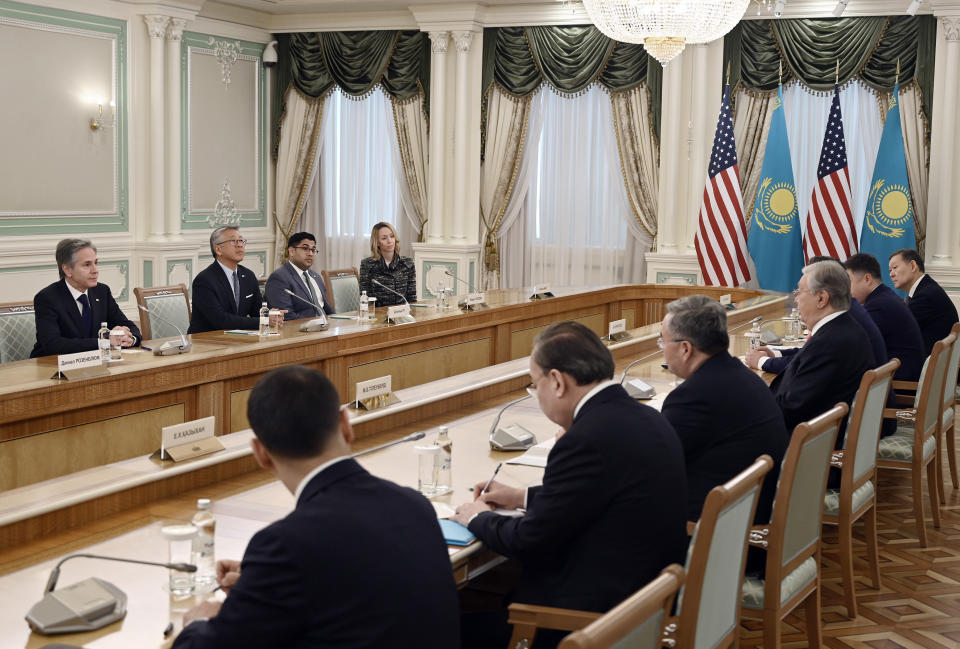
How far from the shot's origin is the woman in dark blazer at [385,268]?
707 centimetres

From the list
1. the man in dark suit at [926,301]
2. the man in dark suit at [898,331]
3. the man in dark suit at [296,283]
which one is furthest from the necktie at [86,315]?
the man in dark suit at [926,301]

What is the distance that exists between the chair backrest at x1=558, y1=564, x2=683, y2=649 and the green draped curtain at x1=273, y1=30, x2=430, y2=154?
848 centimetres

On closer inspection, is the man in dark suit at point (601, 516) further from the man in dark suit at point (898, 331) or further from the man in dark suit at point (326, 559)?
the man in dark suit at point (898, 331)

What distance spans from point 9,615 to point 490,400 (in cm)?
235

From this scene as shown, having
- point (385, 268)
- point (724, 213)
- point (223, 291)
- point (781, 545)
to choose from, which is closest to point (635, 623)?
point (781, 545)

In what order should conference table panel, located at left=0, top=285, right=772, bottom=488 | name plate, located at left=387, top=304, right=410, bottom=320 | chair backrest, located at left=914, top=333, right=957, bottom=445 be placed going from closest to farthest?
conference table panel, located at left=0, top=285, right=772, bottom=488, chair backrest, located at left=914, top=333, right=957, bottom=445, name plate, located at left=387, top=304, right=410, bottom=320

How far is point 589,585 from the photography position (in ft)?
Result: 7.34

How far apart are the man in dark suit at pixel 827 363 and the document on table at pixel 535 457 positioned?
46.0 inches

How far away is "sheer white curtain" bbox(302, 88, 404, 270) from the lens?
32.7ft

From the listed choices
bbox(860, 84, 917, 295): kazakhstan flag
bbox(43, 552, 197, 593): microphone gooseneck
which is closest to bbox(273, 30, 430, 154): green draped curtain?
bbox(860, 84, 917, 295): kazakhstan flag

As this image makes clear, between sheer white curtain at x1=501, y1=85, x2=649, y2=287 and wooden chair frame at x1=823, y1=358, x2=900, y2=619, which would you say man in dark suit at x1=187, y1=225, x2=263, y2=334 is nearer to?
wooden chair frame at x1=823, y1=358, x2=900, y2=619

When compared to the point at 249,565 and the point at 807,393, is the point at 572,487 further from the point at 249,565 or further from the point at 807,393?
the point at 807,393

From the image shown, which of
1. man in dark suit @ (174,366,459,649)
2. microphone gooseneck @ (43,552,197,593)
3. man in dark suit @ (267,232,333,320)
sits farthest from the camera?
man in dark suit @ (267,232,333,320)

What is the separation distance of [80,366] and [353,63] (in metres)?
6.38
